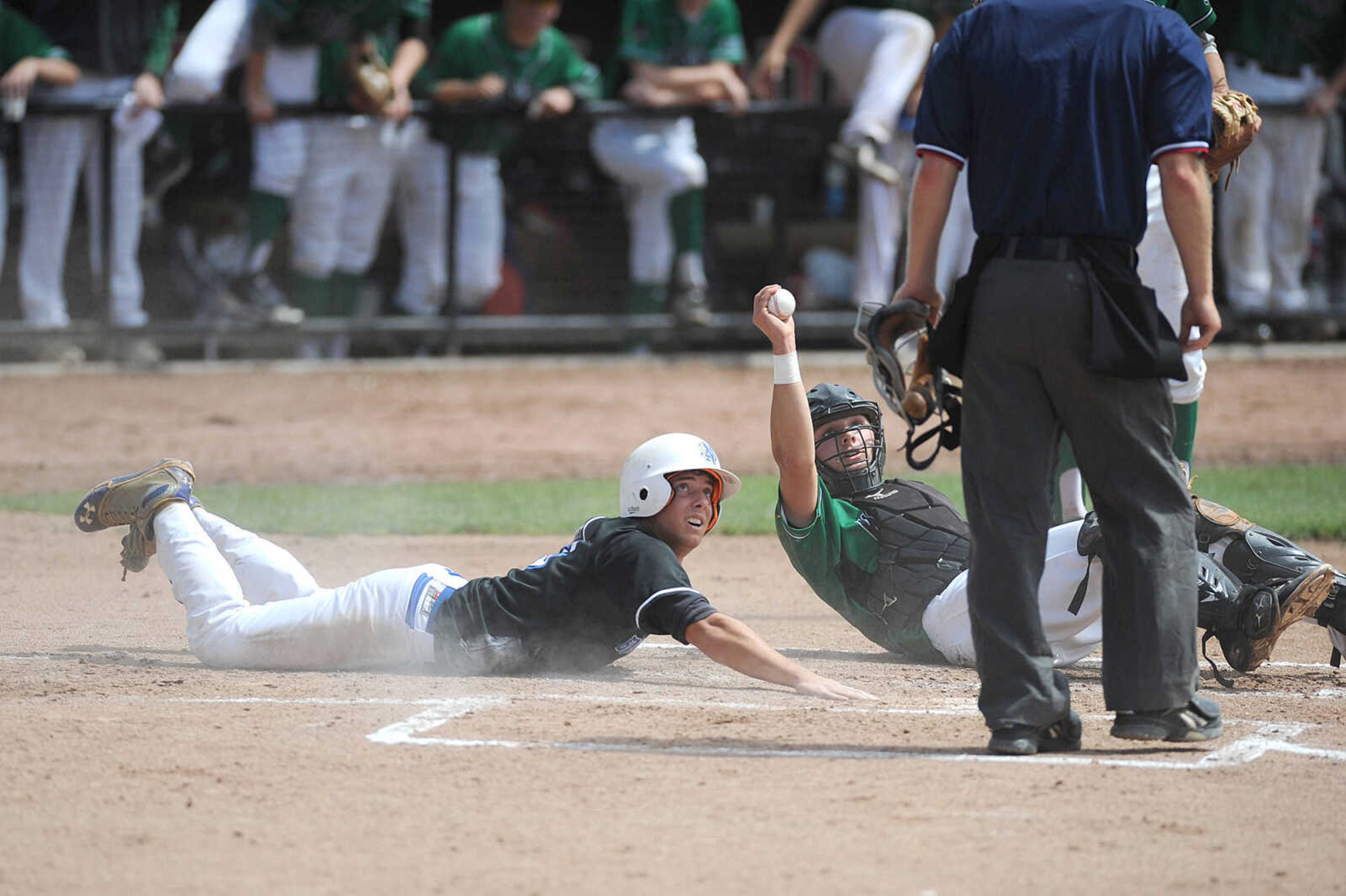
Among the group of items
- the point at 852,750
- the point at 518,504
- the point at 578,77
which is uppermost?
the point at 578,77

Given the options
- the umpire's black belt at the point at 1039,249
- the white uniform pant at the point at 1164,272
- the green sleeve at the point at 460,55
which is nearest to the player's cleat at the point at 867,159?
the green sleeve at the point at 460,55

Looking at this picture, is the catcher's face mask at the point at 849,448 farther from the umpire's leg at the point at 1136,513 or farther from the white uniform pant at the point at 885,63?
the white uniform pant at the point at 885,63

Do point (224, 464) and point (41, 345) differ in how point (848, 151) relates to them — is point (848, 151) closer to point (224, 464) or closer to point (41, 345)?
point (224, 464)

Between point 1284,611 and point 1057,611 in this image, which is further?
point 1057,611

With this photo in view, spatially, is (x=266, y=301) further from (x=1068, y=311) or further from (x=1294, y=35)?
(x=1068, y=311)

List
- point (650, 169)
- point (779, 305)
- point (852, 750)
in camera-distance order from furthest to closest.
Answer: point (650, 169), point (779, 305), point (852, 750)

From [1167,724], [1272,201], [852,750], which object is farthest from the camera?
[1272,201]

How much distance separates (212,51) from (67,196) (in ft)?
4.16

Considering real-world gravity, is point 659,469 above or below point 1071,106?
below

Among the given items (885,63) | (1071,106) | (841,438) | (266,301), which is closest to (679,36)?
(885,63)

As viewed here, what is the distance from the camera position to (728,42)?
431 inches

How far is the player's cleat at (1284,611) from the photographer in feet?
15.4

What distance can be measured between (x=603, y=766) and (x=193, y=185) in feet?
26.6

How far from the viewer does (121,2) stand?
10531 mm
